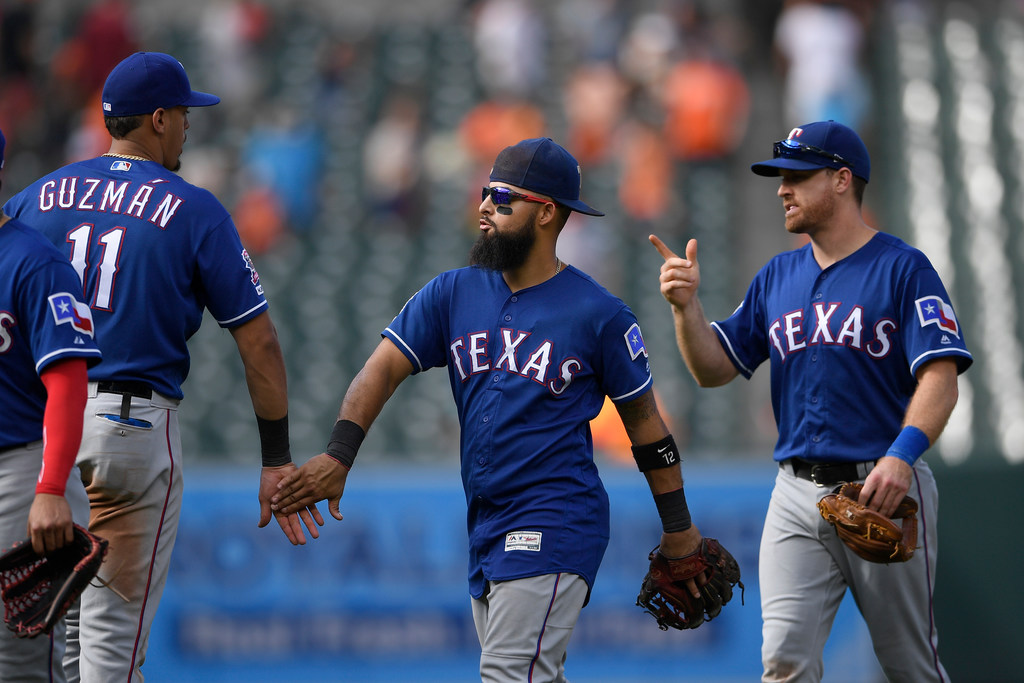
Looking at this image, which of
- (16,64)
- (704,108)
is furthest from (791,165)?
(16,64)

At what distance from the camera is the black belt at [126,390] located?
428 centimetres

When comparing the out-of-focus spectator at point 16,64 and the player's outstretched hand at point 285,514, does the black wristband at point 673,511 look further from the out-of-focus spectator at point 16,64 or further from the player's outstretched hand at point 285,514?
the out-of-focus spectator at point 16,64

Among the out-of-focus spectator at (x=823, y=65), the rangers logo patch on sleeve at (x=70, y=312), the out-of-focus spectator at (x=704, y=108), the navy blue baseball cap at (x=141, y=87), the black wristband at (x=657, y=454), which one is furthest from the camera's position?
the out-of-focus spectator at (x=704, y=108)

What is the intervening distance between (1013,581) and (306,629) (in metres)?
4.58

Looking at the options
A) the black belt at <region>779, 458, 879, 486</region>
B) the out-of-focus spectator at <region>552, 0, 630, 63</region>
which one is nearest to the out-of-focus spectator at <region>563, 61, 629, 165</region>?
the out-of-focus spectator at <region>552, 0, 630, 63</region>

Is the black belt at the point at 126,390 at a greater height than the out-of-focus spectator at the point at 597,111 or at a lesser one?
lesser

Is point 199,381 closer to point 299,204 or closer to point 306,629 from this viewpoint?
point 299,204

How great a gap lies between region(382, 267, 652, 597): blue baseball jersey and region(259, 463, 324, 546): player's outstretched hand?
0.56 m

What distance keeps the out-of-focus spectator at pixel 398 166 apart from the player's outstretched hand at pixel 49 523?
9295 millimetres

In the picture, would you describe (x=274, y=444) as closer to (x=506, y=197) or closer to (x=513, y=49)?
(x=506, y=197)

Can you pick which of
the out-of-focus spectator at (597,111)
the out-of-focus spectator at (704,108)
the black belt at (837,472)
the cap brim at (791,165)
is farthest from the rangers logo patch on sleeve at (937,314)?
the out-of-focus spectator at (597,111)

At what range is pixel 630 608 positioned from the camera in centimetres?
826

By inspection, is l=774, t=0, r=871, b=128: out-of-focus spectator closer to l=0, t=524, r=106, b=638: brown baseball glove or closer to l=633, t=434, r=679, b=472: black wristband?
l=633, t=434, r=679, b=472: black wristband

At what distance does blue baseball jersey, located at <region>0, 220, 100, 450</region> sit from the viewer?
3777 millimetres
